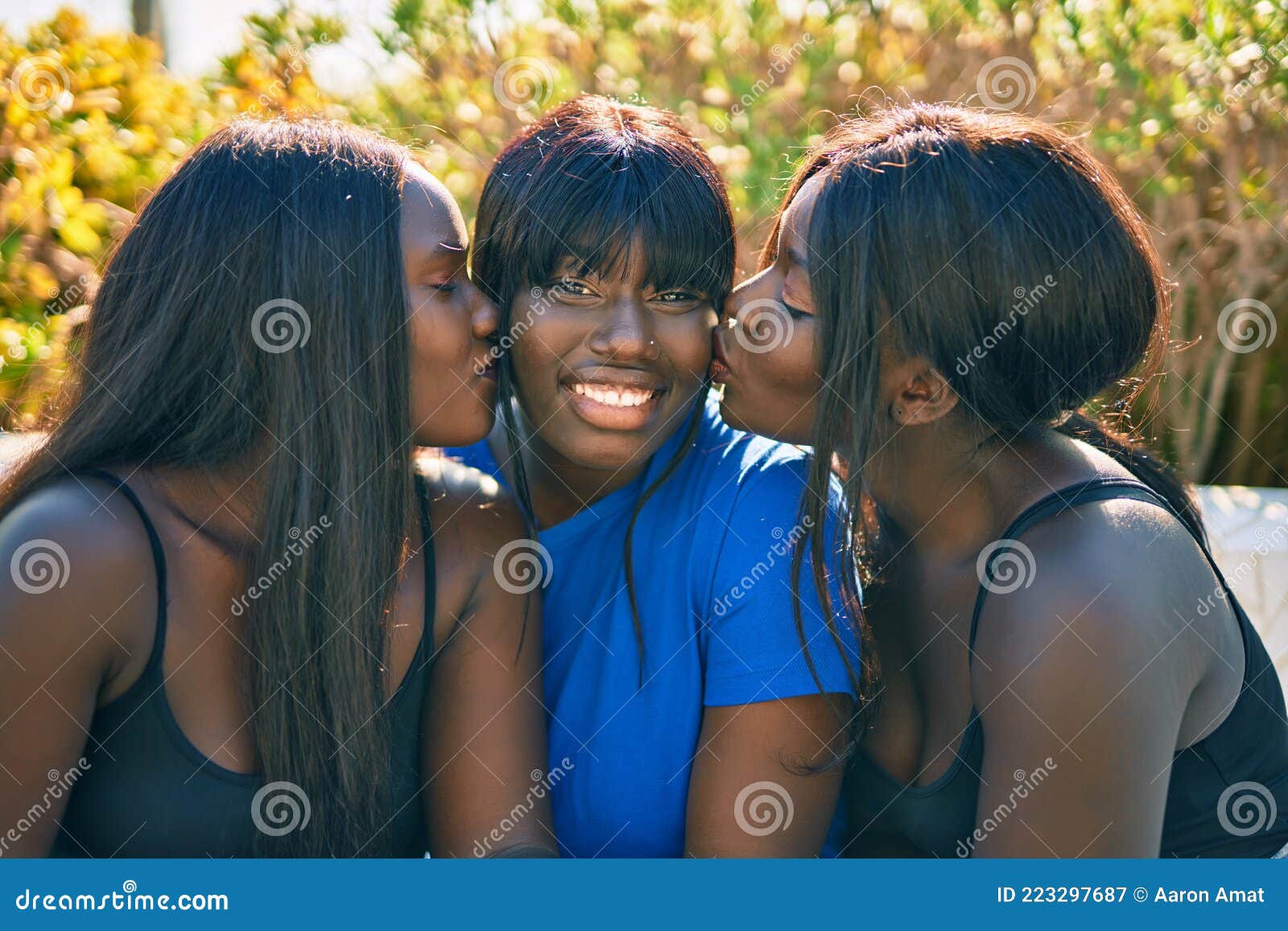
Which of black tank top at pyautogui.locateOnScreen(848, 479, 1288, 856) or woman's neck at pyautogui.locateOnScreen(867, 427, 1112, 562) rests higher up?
woman's neck at pyautogui.locateOnScreen(867, 427, 1112, 562)

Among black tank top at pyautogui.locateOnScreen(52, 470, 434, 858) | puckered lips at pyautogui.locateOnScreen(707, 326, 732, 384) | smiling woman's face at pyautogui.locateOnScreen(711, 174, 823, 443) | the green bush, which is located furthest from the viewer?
the green bush

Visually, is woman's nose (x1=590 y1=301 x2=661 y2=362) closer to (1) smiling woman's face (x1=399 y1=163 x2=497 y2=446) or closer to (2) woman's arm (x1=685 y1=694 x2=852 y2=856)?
(1) smiling woman's face (x1=399 y1=163 x2=497 y2=446)

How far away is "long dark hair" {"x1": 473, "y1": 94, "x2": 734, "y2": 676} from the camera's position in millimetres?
2301

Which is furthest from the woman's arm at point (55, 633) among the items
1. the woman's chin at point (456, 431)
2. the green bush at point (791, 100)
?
the green bush at point (791, 100)

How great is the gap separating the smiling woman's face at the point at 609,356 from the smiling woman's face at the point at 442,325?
0.30ft

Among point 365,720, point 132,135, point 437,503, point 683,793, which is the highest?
point 132,135

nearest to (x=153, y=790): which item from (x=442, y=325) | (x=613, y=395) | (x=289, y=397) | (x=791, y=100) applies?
(x=289, y=397)

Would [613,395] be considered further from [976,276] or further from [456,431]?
[976,276]

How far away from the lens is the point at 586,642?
2451 mm

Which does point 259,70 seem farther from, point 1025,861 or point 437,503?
point 1025,861

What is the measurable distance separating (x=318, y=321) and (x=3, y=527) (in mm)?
589

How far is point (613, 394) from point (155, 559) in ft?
2.75

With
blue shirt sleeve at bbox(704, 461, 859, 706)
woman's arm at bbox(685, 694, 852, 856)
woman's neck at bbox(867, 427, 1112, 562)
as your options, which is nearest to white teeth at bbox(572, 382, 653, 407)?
blue shirt sleeve at bbox(704, 461, 859, 706)

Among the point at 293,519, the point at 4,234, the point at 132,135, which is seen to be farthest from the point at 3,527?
the point at 132,135
